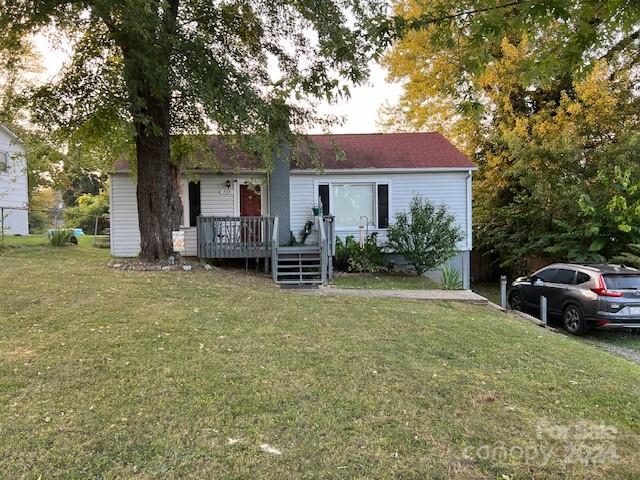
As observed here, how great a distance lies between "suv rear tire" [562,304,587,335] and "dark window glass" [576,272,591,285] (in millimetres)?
528

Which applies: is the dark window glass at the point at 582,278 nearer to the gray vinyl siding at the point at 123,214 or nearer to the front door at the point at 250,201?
the front door at the point at 250,201

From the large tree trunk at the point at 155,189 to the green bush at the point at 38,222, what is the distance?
21.7m

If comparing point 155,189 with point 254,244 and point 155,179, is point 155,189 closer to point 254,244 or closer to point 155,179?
point 155,179

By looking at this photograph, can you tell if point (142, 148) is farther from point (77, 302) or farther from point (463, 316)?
point (463, 316)

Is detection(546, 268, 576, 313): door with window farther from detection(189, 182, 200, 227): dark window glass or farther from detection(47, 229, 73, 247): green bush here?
detection(47, 229, 73, 247): green bush

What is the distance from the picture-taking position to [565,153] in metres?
14.6

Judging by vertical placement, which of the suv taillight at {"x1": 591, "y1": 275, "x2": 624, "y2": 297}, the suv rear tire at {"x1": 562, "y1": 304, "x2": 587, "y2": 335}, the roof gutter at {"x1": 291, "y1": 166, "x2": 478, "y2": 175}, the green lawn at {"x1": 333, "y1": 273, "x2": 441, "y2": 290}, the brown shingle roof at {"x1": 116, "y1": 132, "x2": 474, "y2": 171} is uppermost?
the brown shingle roof at {"x1": 116, "y1": 132, "x2": 474, "y2": 171}

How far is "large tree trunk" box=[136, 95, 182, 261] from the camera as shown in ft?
34.9

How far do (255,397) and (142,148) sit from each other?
28.3ft

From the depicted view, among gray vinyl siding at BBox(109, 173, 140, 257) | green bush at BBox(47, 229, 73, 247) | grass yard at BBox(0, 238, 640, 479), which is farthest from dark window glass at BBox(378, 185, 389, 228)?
green bush at BBox(47, 229, 73, 247)

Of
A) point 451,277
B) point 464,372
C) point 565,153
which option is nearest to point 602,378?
point 464,372

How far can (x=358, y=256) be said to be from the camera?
42.9 ft

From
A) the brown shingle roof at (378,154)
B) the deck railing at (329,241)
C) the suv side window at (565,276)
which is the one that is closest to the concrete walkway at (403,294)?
the deck railing at (329,241)

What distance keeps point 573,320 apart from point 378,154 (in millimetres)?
7831
